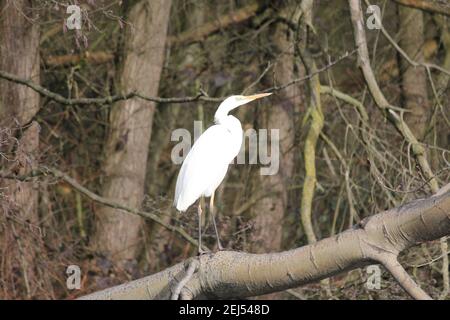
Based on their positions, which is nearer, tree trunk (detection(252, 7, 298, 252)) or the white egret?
the white egret

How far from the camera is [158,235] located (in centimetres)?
834

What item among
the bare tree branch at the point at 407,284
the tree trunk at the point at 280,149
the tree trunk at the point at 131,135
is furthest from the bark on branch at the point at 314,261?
the tree trunk at the point at 280,149

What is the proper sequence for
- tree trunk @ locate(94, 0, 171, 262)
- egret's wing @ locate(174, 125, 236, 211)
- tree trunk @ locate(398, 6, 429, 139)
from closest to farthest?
egret's wing @ locate(174, 125, 236, 211), tree trunk @ locate(94, 0, 171, 262), tree trunk @ locate(398, 6, 429, 139)

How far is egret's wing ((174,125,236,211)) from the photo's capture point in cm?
545

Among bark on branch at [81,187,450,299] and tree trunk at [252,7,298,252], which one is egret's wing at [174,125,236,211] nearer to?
bark on branch at [81,187,450,299]

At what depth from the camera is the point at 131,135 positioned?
805 centimetres

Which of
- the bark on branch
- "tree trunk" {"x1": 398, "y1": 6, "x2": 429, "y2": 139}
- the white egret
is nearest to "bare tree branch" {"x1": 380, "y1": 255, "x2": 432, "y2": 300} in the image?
the bark on branch

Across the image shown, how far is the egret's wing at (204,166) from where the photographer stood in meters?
5.45

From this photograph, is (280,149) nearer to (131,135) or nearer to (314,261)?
(131,135)

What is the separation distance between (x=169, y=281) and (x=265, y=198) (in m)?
4.26

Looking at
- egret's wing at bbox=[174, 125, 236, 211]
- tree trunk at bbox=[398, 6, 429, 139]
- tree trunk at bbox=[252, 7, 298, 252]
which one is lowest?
egret's wing at bbox=[174, 125, 236, 211]

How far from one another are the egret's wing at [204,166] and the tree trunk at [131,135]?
7.66ft

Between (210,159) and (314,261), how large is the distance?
1.90 m
